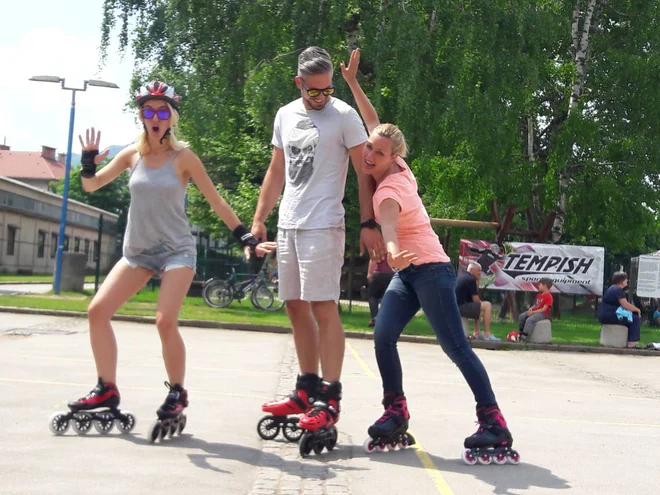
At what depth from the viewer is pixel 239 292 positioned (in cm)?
2572

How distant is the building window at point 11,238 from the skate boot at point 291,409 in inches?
2242

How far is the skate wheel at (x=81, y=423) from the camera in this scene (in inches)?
233

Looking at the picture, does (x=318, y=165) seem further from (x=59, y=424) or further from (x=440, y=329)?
(x=59, y=424)

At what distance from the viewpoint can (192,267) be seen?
6.00 metres

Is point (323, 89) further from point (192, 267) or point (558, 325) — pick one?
point (558, 325)

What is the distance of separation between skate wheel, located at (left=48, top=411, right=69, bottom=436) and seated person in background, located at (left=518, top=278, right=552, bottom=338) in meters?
14.4

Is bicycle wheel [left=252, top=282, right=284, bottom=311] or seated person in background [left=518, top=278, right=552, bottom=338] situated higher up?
seated person in background [left=518, top=278, right=552, bottom=338]

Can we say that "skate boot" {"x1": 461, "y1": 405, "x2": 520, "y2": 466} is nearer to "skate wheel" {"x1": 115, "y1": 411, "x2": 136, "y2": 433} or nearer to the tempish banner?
"skate wheel" {"x1": 115, "y1": 411, "x2": 136, "y2": 433}

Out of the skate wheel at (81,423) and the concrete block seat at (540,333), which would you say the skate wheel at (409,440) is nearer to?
the skate wheel at (81,423)

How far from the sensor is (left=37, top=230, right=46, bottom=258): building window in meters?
68.1

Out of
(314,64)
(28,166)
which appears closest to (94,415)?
(314,64)

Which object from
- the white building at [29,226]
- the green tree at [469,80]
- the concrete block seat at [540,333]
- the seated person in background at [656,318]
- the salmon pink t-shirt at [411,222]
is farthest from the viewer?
the white building at [29,226]

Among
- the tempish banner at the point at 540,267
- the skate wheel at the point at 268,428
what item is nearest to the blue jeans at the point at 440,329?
the skate wheel at the point at 268,428

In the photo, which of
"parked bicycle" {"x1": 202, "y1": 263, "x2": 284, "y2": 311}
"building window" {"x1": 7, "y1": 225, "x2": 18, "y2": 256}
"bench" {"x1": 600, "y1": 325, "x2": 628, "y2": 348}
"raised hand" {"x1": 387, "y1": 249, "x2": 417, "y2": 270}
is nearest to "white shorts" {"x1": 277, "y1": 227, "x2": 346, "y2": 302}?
"raised hand" {"x1": 387, "y1": 249, "x2": 417, "y2": 270}
